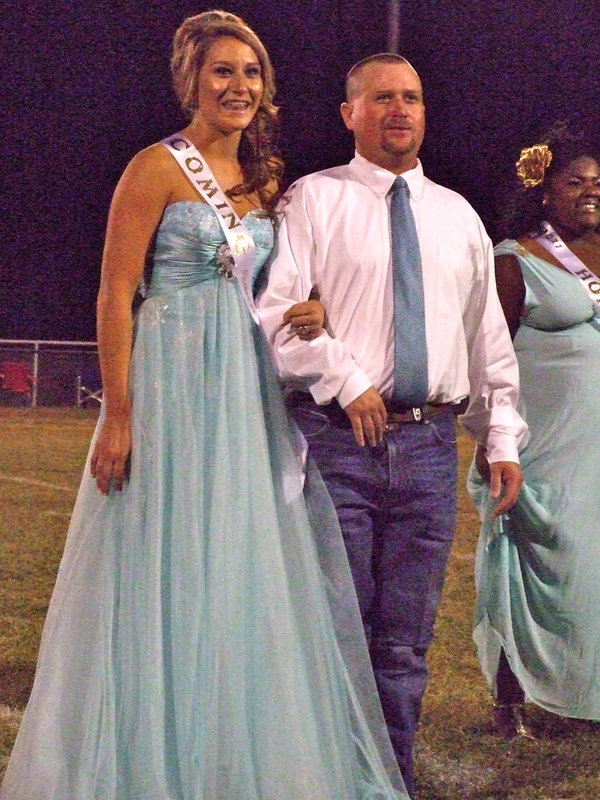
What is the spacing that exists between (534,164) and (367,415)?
66.8 inches

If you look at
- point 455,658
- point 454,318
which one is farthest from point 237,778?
point 455,658

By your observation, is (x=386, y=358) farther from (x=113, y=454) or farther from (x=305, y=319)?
(x=113, y=454)

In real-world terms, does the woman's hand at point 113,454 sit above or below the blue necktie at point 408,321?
below

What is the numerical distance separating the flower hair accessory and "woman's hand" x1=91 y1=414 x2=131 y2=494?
1820 mm

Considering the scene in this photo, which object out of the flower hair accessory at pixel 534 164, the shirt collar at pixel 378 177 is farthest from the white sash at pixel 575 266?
the shirt collar at pixel 378 177

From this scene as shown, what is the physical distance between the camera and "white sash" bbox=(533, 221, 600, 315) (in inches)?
149

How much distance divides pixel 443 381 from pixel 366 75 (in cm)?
78

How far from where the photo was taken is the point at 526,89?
2055 centimetres

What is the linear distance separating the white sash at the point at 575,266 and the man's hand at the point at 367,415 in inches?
56.1

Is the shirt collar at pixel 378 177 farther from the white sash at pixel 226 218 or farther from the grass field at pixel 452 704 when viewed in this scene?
the grass field at pixel 452 704

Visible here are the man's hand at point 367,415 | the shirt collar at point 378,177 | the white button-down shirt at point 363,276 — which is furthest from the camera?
the shirt collar at point 378,177

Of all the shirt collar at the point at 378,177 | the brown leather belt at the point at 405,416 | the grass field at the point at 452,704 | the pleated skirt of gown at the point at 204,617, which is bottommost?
the grass field at the point at 452,704

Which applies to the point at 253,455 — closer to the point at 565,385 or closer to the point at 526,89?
the point at 565,385

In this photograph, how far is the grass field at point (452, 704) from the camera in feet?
11.0
